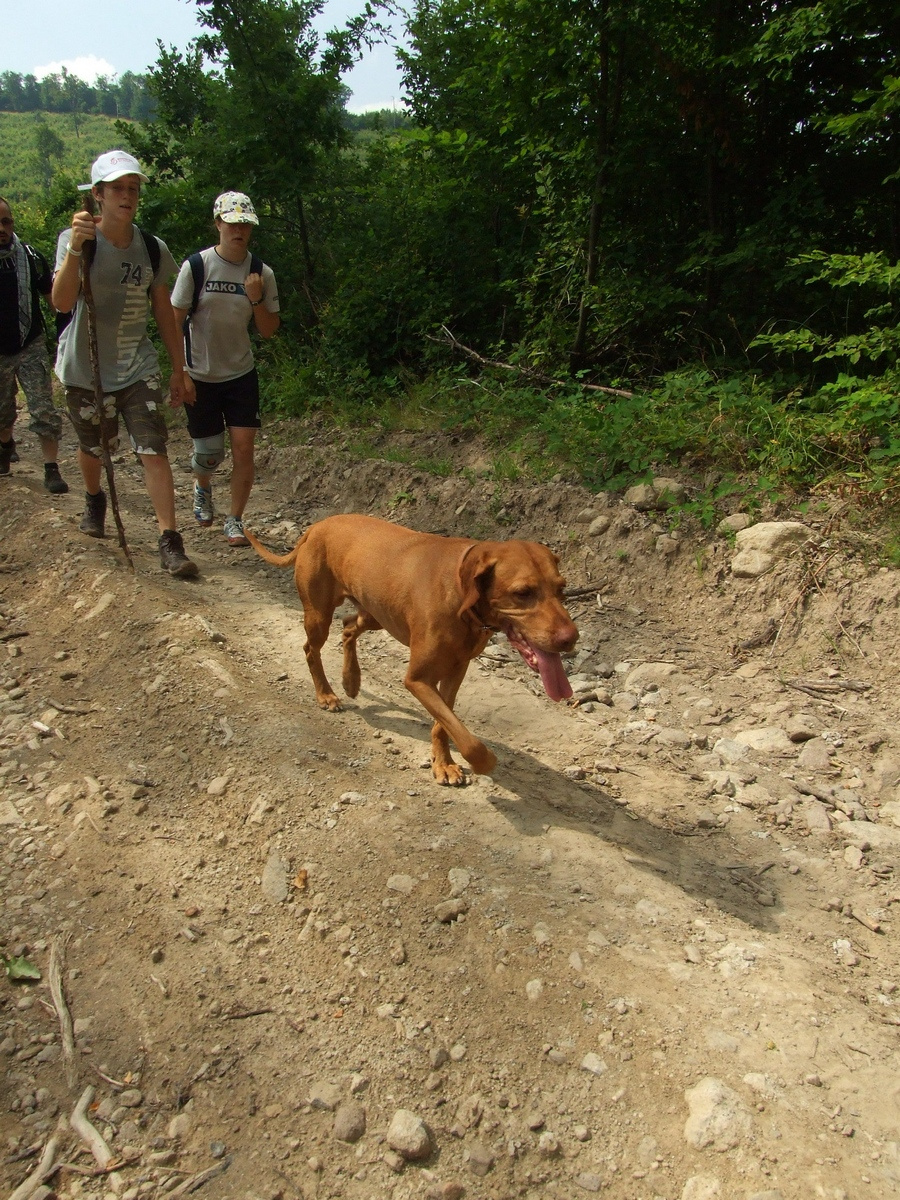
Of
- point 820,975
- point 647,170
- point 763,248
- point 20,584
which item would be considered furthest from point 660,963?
point 647,170

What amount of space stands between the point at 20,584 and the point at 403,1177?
4.56 meters

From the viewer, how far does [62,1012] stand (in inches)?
92.9

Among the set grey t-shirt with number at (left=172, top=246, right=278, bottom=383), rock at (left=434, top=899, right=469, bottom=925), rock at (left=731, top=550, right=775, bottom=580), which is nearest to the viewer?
rock at (left=434, top=899, right=469, bottom=925)

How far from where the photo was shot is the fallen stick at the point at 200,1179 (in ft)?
6.40

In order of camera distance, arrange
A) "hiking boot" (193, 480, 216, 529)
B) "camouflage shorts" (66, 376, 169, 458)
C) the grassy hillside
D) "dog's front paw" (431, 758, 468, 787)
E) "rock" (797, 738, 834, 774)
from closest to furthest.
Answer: "dog's front paw" (431, 758, 468, 787) → "rock" (797, 738, 834, 774) → "camouflage shorts" (66, 376, 169, 458) → "hiking boot" (193, 480, 216, 529) → the grassy hillside

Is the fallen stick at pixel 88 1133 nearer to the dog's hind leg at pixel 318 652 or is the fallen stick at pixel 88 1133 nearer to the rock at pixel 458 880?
the rock at pixel 458 880

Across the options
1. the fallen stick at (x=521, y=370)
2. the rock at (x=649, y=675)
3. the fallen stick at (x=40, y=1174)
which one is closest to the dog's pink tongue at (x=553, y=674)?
the rock at (x=649, y=675)

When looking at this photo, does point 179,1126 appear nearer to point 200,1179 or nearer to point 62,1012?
point 200,1179

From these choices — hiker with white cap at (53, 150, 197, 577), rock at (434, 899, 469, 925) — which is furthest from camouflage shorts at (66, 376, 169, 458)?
rock at (434, 899, 469, 925)

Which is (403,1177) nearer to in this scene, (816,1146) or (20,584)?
(816,1146)

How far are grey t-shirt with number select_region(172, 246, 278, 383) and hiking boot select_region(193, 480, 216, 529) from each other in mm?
1161

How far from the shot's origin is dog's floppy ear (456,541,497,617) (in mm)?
3047

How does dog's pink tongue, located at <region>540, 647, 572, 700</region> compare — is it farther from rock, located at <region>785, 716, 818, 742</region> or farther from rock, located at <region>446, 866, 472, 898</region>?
rock, located at <region>785, 716, 818, 742</region>

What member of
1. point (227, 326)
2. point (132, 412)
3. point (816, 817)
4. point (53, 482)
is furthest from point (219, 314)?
point (816, 817)
